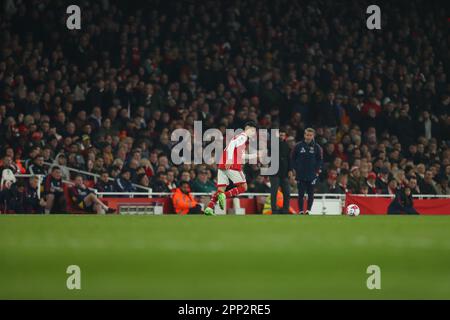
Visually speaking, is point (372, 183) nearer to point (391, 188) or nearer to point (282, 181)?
point (391, 188)

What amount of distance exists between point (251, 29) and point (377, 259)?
20095 mm

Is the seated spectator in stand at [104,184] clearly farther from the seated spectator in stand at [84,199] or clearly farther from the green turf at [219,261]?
the green turf at [219,261]

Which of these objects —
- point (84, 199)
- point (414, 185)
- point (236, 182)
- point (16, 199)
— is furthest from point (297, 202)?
point (16, 199)

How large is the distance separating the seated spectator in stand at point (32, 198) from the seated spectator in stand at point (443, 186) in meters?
10.0

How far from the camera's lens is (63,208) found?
785 inches

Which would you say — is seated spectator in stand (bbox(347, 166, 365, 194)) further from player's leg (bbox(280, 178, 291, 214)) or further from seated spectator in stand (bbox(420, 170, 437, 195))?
player's leg (bbox(280, 178, 291, 214))

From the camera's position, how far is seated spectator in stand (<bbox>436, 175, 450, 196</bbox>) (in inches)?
947

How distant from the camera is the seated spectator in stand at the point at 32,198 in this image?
1975cm

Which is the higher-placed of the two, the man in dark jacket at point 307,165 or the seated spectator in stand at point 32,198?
the man in dark jacket at point 307,165

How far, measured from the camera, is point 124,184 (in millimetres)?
21297

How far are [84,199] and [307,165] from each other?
196 inches

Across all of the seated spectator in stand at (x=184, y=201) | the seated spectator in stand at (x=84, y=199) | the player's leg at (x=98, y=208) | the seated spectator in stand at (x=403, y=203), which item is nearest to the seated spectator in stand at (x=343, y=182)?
the seated spectator in stand at (x=403, y=203)

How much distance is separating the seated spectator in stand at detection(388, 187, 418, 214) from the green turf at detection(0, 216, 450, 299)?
11.0 meters

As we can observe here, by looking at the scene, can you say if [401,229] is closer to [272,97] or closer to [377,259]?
[377,259]
